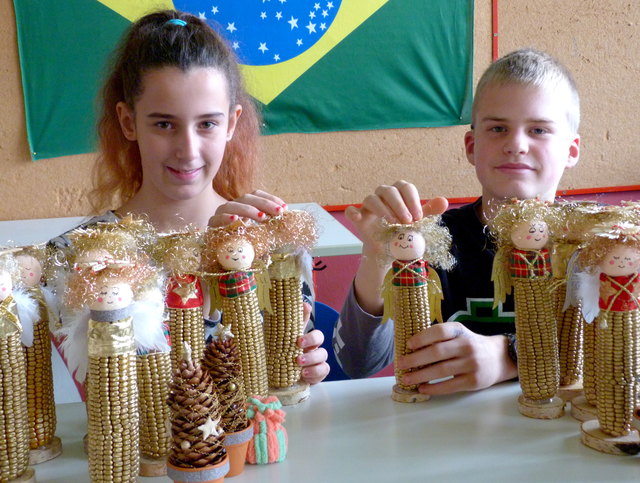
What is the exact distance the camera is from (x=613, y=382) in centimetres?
71

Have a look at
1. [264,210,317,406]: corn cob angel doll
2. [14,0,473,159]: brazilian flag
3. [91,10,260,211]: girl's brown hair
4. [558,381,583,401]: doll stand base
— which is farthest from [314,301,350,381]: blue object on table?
[14,0,473,159]: brazilian flag

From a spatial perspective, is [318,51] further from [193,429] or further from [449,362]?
[193,429]

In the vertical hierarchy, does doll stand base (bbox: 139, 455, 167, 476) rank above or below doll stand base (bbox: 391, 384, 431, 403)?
below

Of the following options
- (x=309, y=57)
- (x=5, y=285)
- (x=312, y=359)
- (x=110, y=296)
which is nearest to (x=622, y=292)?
(x=312, y=359)

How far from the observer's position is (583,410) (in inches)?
30.9

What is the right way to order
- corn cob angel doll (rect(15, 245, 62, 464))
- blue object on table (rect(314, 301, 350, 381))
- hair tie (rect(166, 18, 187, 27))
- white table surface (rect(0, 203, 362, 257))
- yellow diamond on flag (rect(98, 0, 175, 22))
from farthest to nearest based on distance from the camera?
yellow diamond on flag (rect(98, 0, 175, 22)), white table surface (rect(0, 203, 362, 257)), blue object on table (rect(314, 301, 350, 381)), hair tie (rect(166, 18, 187, 27)), corn cob angel doll (rect(15, 245, 62, 464))

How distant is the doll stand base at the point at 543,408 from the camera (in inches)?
31.4

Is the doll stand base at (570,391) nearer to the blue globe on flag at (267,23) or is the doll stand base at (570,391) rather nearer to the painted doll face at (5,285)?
the painted doll face at (5,285)

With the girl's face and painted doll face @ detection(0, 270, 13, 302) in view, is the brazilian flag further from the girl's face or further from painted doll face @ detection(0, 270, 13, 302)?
painted doll face @ detection(0, 270, 13, 302)

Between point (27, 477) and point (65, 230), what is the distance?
1.34 meters

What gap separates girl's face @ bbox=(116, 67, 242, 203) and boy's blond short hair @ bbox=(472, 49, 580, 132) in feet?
1.63

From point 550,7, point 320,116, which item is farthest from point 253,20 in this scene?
point 550,7

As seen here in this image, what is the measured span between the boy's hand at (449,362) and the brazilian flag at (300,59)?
1.45 meters

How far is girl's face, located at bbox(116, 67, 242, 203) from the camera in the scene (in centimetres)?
110
